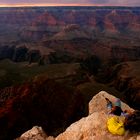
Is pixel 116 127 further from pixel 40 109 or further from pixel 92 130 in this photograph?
pixel 40 109

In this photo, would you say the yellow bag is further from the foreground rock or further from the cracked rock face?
the foreground rock

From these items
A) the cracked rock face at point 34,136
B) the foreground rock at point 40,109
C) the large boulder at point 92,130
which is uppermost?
the large boulder at point 92,130

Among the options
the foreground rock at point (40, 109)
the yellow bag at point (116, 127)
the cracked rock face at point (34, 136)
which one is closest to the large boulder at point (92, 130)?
the yellow bag at point (116, 127)

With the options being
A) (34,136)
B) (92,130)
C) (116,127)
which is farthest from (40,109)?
(116,127)

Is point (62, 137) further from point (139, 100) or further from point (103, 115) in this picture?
point (139, 100)

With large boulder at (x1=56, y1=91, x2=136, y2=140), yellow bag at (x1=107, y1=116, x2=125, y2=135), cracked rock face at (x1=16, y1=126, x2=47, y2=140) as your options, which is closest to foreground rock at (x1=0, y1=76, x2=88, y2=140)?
cracked rock face at (x1=16, y1=126, x2=47, y2=140)

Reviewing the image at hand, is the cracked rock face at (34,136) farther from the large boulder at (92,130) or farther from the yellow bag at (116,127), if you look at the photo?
Answer: the yellow bag at (116,127)

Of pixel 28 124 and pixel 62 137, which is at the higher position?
pixel 62 137

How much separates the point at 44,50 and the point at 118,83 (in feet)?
259

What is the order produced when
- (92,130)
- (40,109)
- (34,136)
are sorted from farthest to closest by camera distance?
1. (40,109)
2. (34,136)
3. (92,130)

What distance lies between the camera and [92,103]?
2773 centimetres

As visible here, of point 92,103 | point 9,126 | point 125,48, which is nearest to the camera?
point 92,103

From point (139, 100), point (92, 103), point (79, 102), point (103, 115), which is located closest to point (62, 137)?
point (103, 115)

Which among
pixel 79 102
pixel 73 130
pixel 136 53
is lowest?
pixel 136 53
